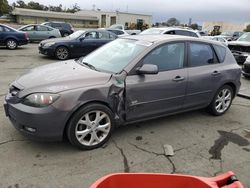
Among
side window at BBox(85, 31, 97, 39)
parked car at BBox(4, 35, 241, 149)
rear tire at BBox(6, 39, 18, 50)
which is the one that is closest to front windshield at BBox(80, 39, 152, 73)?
parked car at BBox(4, 35, 241, 149)

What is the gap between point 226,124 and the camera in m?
5.07

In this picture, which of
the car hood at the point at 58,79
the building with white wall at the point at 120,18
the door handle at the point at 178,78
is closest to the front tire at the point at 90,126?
the car hood at the point at 58,79

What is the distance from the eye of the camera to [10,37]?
1493cm

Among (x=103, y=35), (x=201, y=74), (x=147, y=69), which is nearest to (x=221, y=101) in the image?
(x=201, y=74)

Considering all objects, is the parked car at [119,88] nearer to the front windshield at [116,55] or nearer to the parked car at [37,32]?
the front windshield at [116,55]

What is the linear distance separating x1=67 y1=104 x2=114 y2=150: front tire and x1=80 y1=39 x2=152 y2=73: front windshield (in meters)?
0.72

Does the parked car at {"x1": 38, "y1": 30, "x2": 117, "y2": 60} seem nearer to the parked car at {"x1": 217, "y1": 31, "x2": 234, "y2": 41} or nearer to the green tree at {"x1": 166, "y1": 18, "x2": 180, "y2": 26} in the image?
the parked car at {"x1": 217, "y1": 31, "x2": 234, "y2": 41}

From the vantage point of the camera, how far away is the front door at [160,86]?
4.09 meters

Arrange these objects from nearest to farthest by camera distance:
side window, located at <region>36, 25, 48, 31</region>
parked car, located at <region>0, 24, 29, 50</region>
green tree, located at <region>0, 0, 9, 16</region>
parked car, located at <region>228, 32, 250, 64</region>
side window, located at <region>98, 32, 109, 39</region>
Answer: parked car, located at <region>228, 32, 250, 64</region> → side window, located at <region>98, 32, 109, 39</region> → parked car, located at <region>0, 24, 29, 50</region> → side window, located at <region>36, 25, 48, 31</region> → green tree, located at <region>0, 0, 9, 16</region>

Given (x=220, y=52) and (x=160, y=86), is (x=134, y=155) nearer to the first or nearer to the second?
(x=160, y=86)

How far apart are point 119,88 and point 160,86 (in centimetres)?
74

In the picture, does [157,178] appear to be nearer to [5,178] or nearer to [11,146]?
[5,178]

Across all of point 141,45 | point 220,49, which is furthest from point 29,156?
point 220,49

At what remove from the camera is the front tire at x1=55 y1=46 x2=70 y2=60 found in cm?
1232
